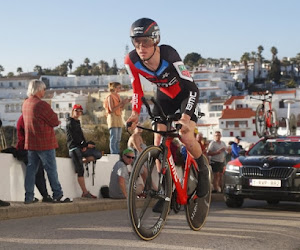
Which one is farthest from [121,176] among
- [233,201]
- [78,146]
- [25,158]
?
[233,201]

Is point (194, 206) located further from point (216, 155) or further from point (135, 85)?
point (216, 155)

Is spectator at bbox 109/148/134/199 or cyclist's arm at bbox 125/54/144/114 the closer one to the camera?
cyclist's arm at bbox 125/54/144/114

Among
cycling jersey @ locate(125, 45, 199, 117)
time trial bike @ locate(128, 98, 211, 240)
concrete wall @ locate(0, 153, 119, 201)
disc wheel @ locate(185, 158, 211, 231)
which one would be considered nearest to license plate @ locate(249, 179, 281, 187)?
concrete wall @ locate(0, 153, 119, 201)

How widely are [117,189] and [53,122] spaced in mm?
3125

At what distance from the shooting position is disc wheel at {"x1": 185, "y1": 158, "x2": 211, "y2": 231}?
8.29 metres

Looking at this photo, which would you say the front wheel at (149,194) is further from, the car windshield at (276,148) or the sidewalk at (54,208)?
the car windshield at (276,148)

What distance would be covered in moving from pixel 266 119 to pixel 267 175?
732 centimetres

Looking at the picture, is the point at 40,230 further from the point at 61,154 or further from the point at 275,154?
the point at 61,154

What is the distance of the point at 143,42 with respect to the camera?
7.49 m

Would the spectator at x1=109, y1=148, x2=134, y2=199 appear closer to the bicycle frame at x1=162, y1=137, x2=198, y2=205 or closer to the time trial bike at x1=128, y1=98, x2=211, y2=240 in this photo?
the bicycle frame at x1=162, y1=137, x2=198, y2=205

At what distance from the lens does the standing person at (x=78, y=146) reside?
13.9m

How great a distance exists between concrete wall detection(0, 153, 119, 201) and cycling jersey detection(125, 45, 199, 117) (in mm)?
5085

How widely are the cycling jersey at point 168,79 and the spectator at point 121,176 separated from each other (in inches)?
249

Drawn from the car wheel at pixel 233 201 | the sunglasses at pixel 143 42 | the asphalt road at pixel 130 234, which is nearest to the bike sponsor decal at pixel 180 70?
the sunglasses at pixel 143 42
